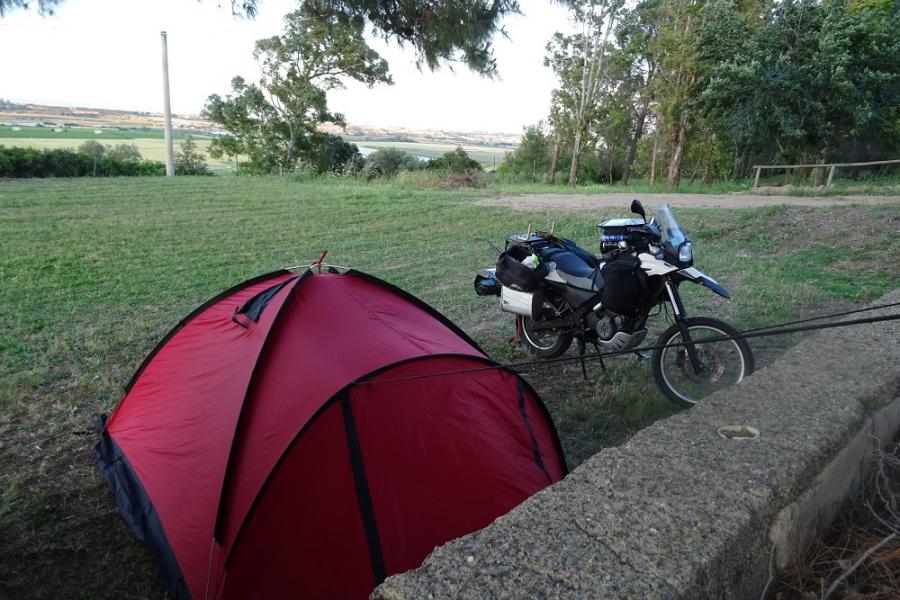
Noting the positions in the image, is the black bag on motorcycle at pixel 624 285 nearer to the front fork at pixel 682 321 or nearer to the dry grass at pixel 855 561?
the front fork at pixel 682 321

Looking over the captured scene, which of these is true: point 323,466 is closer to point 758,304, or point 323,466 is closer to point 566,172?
point 758,304

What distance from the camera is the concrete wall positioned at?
55.2 inches

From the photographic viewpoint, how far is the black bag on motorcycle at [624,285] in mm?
4078

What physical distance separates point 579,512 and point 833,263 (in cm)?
794

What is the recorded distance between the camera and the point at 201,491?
280 cm

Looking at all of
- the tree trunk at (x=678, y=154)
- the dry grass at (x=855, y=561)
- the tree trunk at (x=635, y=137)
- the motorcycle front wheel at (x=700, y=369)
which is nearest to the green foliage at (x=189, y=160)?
the tree trunk at (x=678, y=154)

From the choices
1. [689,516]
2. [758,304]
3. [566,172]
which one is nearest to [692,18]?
[566,172]

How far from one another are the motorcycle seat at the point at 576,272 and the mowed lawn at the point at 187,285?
0.76 m

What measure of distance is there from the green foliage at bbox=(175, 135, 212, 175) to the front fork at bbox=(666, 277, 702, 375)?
26393 millimetres

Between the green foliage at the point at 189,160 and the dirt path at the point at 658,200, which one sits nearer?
the dirt path at the point at 658,200

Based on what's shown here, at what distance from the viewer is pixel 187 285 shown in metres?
7.46

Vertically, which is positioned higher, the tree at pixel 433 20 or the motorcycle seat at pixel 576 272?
the tree at pixel 433 20

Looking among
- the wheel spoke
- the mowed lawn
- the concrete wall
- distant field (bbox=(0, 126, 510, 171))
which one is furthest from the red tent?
distant field (bbox=(0, 126, 510, 171))

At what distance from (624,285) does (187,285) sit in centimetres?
543
